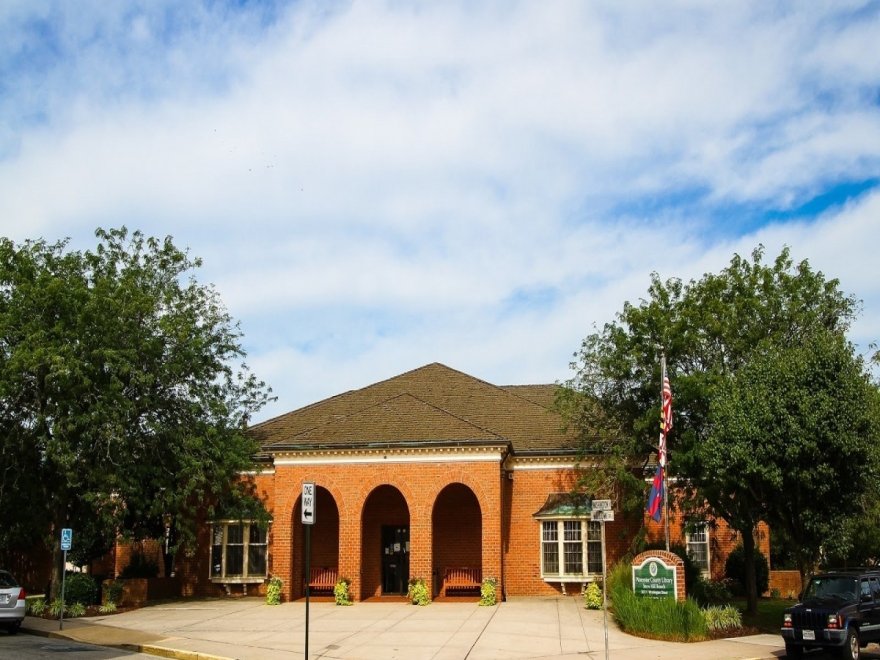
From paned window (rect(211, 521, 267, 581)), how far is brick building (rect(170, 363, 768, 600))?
0.04 m

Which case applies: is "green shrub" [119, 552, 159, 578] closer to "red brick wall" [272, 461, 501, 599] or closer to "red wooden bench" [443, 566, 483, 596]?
"red brick wall" [272, 461, 501, 599]

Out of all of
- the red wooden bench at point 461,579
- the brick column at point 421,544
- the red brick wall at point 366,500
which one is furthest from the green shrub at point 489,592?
the brick column at point 421,544

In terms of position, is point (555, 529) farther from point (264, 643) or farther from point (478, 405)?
point (264, 643)

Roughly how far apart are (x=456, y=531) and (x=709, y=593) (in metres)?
9.28


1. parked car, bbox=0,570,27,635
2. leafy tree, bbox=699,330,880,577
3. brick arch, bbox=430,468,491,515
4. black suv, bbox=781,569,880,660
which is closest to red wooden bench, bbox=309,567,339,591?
brick arch, bbox=430,468,491,515

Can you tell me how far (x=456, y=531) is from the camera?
31203 mm

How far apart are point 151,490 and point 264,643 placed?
11100 millimetres

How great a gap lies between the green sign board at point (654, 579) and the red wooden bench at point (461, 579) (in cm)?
849

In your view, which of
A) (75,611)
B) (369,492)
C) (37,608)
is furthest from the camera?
(369,492)

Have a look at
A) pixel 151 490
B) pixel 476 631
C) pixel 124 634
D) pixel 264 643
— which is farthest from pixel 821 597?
pixel 151 490

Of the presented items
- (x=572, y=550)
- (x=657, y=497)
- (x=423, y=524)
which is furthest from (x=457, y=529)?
(x=657, y=497)

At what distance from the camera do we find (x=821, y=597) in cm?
1828

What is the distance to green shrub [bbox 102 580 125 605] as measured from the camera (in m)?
27.1

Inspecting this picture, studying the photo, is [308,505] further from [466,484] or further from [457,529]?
[457,529]
